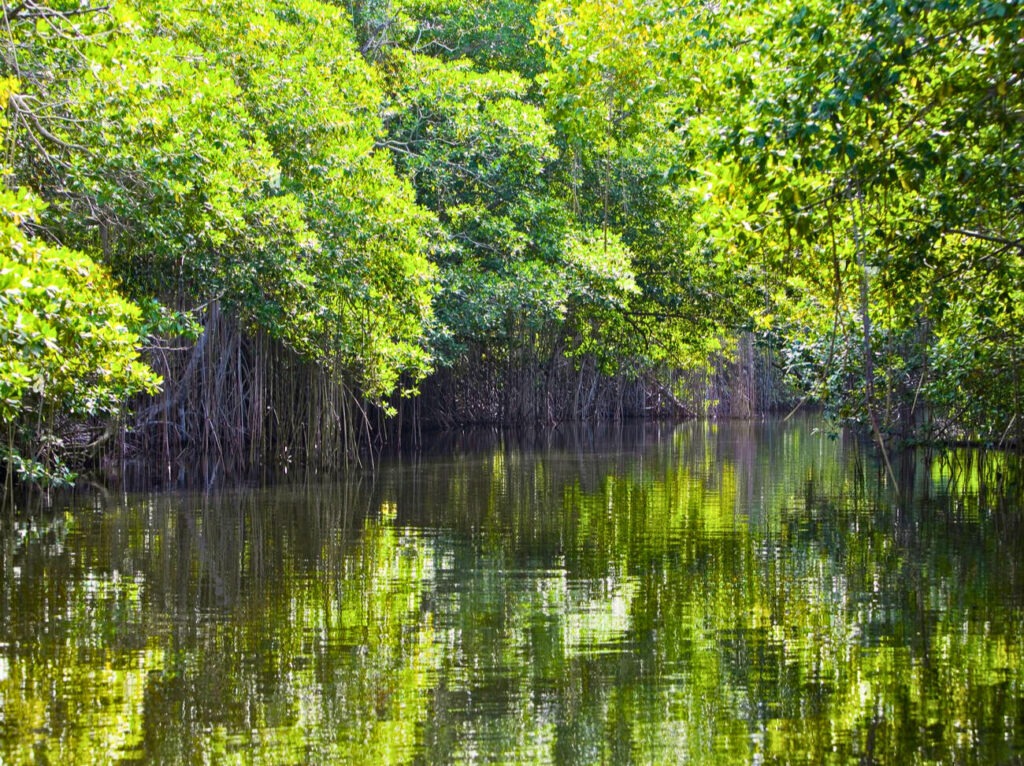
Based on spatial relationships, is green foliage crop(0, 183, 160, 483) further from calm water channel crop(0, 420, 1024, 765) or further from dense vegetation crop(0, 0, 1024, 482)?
calm water channel crop(0, 420, 1024, 765)

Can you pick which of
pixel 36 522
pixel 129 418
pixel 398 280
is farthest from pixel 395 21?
pixel 36 522

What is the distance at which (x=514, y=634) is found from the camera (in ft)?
18.5

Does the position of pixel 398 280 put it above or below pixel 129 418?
above

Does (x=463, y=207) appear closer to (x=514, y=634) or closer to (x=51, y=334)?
(x=51, y=334)

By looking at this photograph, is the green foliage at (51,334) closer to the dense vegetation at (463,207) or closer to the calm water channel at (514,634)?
the dense vegetation at (463,207)

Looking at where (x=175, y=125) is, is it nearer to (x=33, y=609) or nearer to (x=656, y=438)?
(x=33, y=609)

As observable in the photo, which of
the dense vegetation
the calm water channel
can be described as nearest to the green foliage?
the dense vegetation

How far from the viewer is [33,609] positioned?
6160 mm

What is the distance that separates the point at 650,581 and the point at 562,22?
17.8 feet

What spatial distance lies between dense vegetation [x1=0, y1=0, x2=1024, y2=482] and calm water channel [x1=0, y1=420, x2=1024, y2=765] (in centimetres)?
121

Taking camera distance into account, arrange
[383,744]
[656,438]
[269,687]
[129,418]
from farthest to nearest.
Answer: [656,438], [129,418], [269,687], [383,744]

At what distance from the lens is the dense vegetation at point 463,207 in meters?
6.51

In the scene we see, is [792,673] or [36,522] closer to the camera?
[792,673]

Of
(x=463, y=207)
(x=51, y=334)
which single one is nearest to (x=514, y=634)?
(x=51, y=334)
